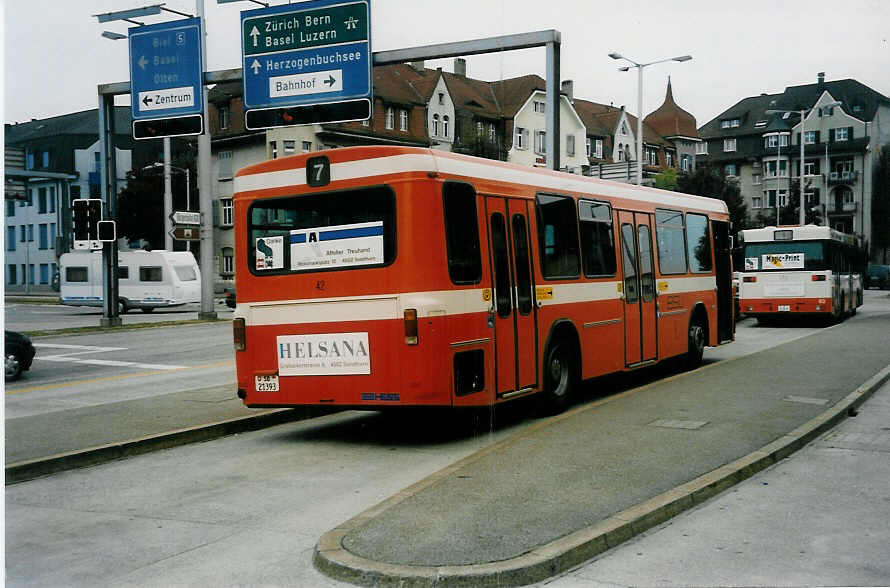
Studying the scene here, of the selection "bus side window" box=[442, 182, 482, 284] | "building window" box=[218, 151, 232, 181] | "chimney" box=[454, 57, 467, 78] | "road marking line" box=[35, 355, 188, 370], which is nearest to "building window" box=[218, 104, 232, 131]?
"building window" box=[218, 151, 232, 181]

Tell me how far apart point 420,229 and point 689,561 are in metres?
4.41

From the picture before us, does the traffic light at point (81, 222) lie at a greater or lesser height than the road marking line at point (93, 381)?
greater

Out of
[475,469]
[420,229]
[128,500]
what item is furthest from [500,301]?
[128,500]

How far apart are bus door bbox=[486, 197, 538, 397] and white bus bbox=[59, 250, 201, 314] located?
35.2 metres

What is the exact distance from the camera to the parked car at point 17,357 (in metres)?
16.4

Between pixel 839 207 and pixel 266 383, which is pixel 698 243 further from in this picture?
pixel 839 207

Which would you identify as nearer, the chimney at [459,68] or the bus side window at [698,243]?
the bus side window at [698,243]

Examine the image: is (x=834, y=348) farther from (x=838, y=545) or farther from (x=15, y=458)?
(x=15, y=458)

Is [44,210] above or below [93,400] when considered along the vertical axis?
above

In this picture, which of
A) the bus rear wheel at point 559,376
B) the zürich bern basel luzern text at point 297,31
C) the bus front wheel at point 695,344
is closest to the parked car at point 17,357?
the zürich bern basel luzern text at point 297,31

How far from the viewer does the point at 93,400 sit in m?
13.6

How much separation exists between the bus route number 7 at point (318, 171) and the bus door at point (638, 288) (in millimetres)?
5110

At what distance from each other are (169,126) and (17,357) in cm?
591

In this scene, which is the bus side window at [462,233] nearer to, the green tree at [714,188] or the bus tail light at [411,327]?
the bus tail light at [411,327]
